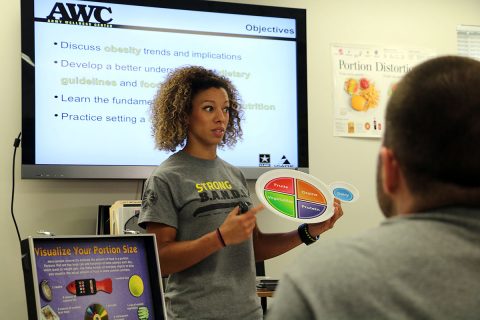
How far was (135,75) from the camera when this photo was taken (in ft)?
10.1

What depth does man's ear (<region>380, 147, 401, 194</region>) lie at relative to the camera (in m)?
0.84

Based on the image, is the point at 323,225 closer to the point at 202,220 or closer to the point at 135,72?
the point at 202,220

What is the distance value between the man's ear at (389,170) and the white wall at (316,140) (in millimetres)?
2411

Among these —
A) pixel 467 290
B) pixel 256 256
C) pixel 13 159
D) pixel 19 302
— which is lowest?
pixel 19 302

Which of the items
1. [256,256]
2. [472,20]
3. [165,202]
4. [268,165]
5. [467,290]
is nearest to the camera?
[467,290]

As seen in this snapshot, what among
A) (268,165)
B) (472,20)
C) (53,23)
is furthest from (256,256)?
(472,20)

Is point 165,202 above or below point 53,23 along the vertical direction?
below

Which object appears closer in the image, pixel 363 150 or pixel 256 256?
pixel 256 256

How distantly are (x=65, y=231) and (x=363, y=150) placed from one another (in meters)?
1.85

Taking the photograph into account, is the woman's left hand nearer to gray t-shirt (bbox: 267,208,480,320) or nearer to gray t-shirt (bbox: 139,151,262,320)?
gray t-shirt (bbox: 139,151,262,320)

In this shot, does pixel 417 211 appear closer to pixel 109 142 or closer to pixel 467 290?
pixel 467 290

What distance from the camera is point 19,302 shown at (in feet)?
9.59

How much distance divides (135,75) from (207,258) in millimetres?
1534

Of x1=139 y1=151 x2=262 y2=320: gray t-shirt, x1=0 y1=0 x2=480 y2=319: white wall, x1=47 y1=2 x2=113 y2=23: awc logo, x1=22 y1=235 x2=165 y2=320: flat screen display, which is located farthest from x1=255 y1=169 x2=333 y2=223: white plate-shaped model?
x1=47 y1=2 x2=113 y2=23: awc logo
